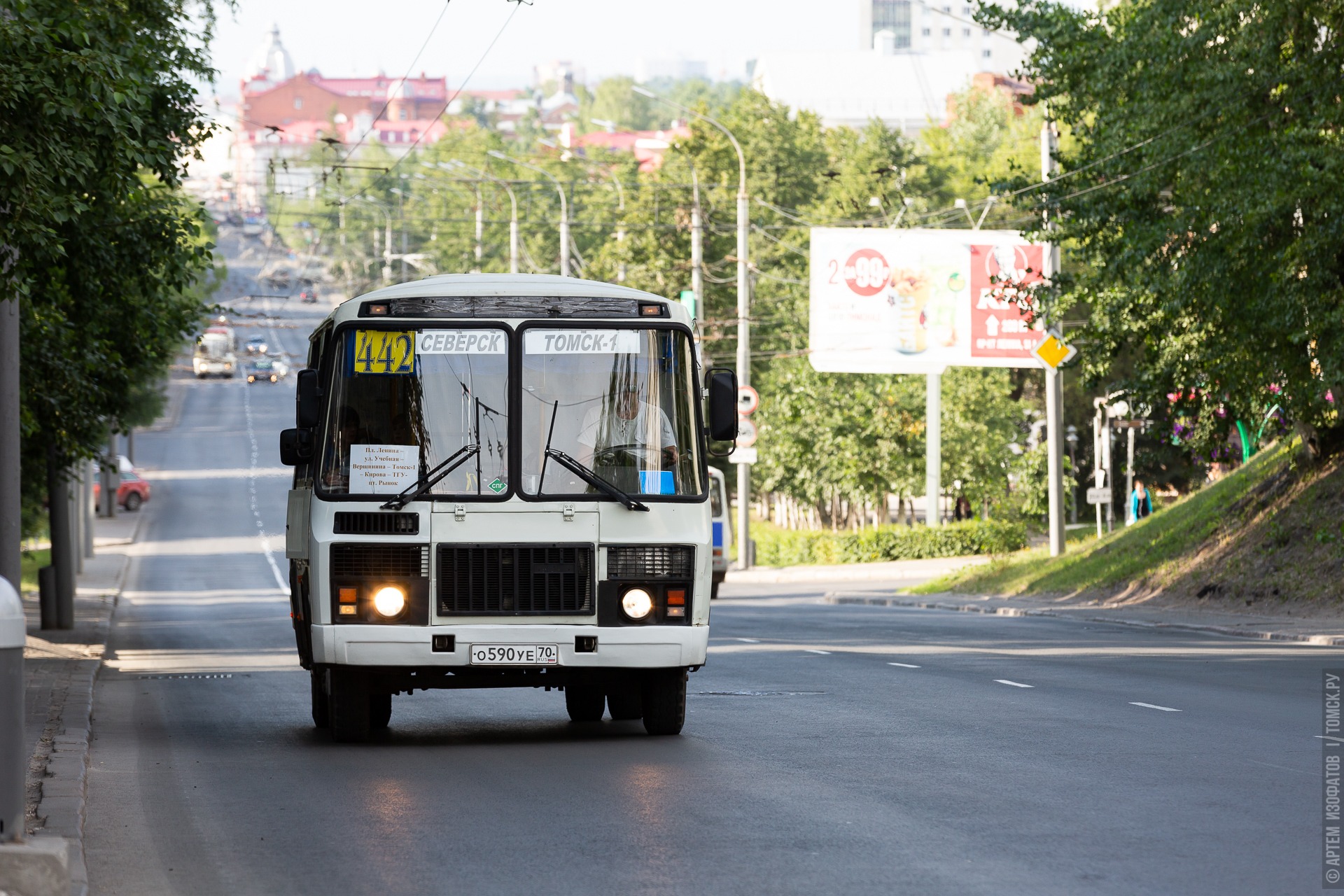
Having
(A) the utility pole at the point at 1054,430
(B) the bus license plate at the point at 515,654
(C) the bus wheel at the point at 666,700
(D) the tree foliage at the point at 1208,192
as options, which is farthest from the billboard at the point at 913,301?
(B) the bus license plate at the point at 515,654

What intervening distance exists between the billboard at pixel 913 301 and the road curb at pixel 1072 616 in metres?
5.79

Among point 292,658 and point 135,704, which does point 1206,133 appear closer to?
point 292,658

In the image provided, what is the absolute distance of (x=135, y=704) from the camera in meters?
17.4

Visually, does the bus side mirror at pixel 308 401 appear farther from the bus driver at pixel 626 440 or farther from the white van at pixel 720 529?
the white van at pixel 720 529

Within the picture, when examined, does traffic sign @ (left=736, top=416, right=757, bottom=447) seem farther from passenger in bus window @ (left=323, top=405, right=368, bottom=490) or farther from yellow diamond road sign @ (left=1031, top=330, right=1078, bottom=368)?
passenger in bus window @ (left=323, top=405, right=368, bottom=490)

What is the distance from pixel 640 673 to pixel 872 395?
5217 centimetres

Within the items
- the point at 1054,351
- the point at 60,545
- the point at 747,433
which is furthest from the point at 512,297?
the point at 747,433

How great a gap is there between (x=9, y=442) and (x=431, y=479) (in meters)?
9.15

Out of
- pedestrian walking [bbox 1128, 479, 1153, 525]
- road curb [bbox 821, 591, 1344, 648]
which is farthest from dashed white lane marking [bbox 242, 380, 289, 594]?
pedestrian walking [bbox 1128, 479, 1153, 525]

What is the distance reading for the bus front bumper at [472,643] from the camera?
12.0 m

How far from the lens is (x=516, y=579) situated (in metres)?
12.2

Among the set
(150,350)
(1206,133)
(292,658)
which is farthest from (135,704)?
(1206,133)

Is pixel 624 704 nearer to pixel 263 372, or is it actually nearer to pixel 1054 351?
pixel 1054 351

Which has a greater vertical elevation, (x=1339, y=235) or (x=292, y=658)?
(x=1339, y=235)
